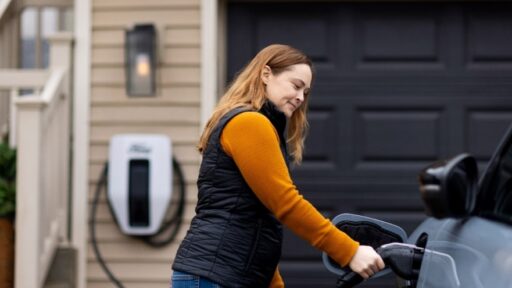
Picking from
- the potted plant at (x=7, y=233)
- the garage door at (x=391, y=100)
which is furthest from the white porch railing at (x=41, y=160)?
the garage door at (x=391, y=100)

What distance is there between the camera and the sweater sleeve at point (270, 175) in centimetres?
333

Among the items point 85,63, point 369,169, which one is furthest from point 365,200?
point 85,63

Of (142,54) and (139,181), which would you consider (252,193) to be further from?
(142,54)

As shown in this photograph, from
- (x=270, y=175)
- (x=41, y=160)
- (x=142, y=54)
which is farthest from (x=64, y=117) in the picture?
(x=270, y=175)

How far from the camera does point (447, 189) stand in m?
2.79

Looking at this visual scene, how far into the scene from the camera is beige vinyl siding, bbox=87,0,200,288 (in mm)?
7508

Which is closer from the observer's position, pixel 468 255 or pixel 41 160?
pixel 468 255

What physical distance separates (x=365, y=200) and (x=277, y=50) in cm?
412

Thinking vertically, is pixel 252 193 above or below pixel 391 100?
below

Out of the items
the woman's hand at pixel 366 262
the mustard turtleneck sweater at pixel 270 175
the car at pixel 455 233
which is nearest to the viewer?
the car at pixel 455 233

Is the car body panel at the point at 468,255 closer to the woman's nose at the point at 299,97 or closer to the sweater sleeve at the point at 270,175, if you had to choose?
the sweater sleeve at the point at 270,175

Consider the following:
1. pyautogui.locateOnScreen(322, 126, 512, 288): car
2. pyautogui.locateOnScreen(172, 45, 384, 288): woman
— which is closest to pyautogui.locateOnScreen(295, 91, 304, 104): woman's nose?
pyautogui.locateOnScreen(172, 45, 384, 288): woman

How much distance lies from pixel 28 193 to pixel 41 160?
0.71ft

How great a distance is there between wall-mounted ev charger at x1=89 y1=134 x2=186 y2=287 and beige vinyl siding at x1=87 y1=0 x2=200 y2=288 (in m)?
0.06
